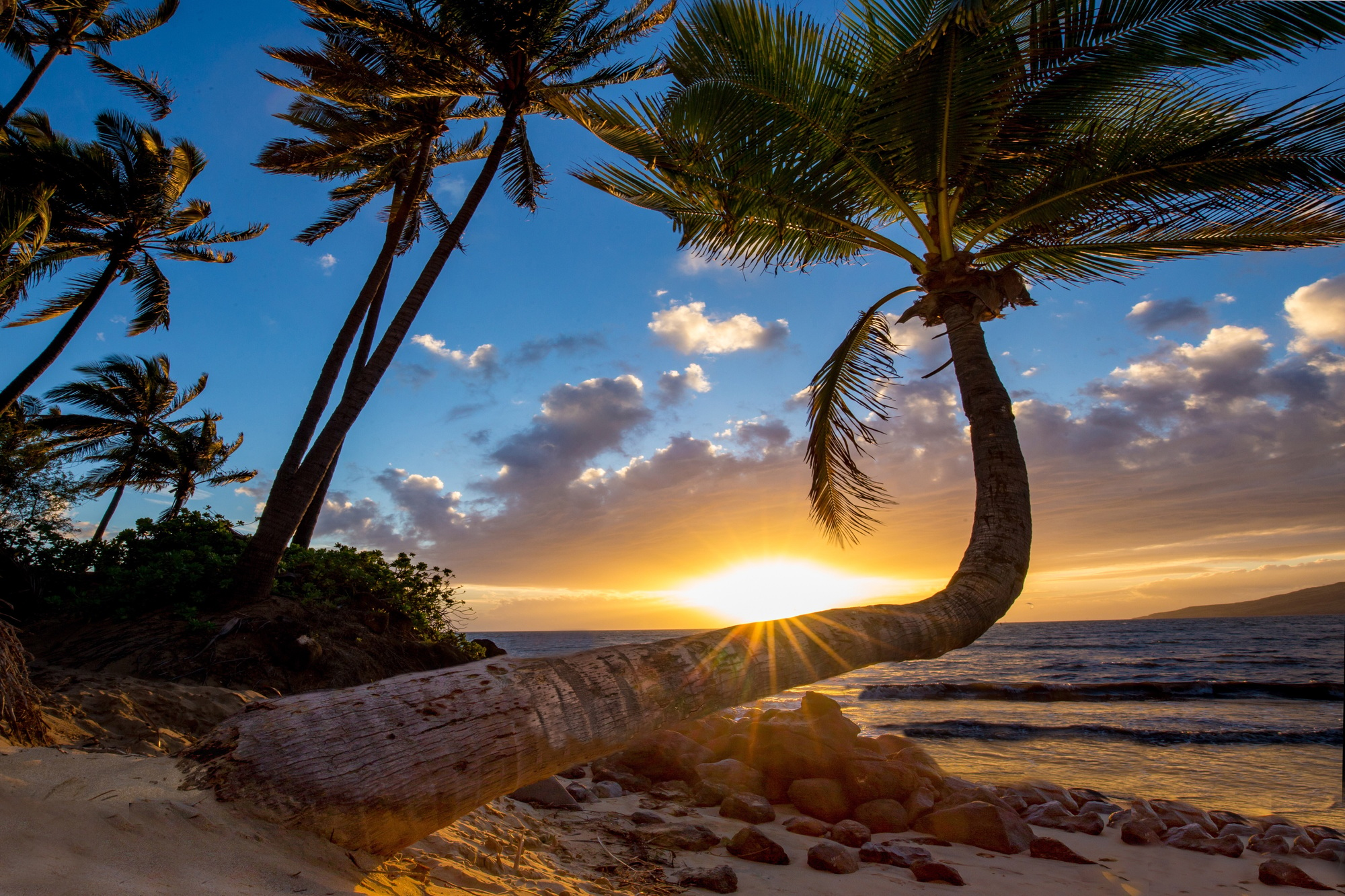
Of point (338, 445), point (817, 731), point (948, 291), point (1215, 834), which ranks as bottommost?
point (1215, 834)

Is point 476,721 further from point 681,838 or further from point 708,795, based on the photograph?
point 708,795

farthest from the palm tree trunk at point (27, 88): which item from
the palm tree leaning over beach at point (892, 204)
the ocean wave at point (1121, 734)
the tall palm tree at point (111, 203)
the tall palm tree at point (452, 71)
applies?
the ocean wave at point (1121, 734)

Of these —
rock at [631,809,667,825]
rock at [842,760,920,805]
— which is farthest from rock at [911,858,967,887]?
rock at [631,809,667,825]

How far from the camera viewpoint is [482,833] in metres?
3.91

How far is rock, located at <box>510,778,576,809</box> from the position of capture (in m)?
5.48

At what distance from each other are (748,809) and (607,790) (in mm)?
1425

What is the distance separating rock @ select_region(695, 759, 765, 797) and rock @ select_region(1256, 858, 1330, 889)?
13.1 feet

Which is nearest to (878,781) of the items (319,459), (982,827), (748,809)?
(982,827)

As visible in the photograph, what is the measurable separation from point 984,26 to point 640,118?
2590 millimetres

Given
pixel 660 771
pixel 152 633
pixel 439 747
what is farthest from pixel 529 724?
pixel 152 633

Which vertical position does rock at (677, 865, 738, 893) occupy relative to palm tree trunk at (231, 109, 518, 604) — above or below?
below

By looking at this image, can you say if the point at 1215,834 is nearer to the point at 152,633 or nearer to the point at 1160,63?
the point at 1160,63

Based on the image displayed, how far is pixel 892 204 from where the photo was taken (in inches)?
229

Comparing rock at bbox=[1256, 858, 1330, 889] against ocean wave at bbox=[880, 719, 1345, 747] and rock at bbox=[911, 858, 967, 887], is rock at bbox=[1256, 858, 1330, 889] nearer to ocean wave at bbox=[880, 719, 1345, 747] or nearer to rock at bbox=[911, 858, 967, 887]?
rock at bbox=[911, 858, 967, 887]
